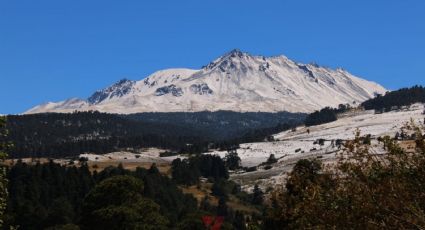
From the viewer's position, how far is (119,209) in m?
84.2

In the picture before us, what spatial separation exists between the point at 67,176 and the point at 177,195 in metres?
29.4

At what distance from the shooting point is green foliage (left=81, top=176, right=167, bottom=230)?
8375 cm

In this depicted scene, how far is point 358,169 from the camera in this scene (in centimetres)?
2253

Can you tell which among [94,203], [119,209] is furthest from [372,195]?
[94,203]

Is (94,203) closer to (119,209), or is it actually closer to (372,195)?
(119,209)

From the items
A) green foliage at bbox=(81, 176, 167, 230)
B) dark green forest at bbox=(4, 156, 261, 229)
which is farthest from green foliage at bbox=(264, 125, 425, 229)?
green foliage at bbox=(81, 176, 167, 230)

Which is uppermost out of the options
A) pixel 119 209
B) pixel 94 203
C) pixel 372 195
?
pixel 372 195

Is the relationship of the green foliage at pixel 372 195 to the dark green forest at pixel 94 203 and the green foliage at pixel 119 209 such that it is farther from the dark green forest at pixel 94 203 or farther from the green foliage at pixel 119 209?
the green foliage at pixel 119 209

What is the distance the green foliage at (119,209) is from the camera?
3297 inches

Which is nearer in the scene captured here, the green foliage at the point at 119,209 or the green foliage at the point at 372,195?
the green foliage at the point at 372,195

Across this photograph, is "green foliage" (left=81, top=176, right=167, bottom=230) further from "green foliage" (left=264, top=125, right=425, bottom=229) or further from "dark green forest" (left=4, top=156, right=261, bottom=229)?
"green foliage" (left=264, top=125, right=425, bottom=229)

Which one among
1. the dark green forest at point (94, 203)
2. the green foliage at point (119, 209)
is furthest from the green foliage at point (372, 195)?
the green foliage at point (119, 209)

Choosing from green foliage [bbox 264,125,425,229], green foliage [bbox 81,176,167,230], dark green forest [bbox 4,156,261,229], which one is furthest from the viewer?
dark green forest [bbox 4,156,261,229]

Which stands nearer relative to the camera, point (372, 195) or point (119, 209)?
point (372, 195)
